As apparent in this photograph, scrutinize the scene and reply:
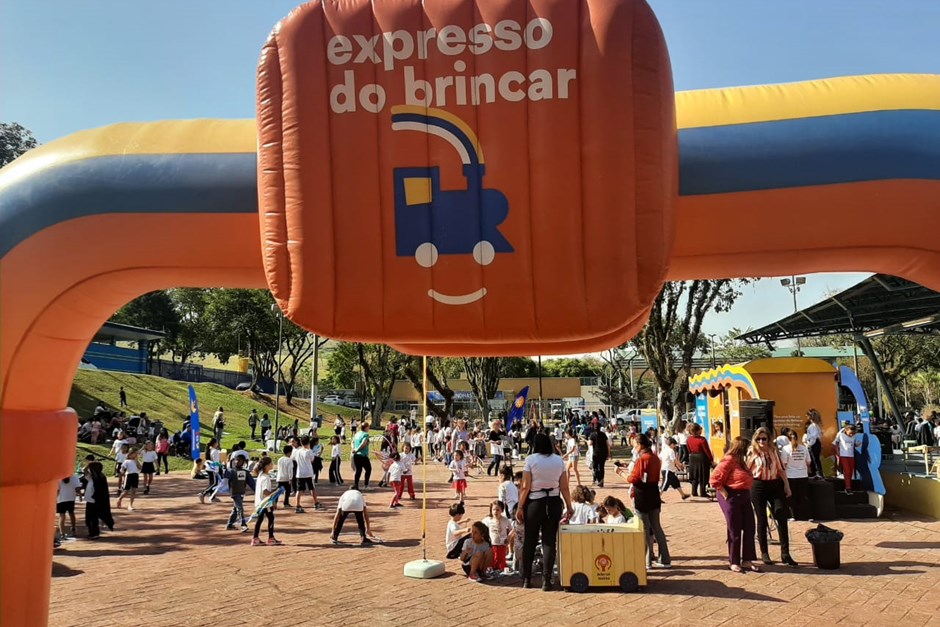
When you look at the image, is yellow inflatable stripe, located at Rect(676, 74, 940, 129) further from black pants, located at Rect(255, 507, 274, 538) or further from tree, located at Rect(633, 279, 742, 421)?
tree, located at Rect(633, 279, 742, 421)

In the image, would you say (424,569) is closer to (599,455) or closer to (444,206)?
(444,206)

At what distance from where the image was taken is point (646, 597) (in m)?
6.46

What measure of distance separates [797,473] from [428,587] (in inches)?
227

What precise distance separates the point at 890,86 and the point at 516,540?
5768mm

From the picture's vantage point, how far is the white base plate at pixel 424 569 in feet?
24.1

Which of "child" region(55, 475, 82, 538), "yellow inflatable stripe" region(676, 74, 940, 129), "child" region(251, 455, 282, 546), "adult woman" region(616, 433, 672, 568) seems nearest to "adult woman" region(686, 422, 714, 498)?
"adult woman" region(616, 433, 672, 568)

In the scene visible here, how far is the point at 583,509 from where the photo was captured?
7.88 meters

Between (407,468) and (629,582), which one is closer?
(629,582)

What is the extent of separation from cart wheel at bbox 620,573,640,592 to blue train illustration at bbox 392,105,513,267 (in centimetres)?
443

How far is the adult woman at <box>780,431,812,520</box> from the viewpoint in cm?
936

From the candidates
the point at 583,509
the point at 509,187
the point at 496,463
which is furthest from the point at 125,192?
the point at 496,463

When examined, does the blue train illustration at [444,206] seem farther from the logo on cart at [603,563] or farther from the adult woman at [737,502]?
the adult woman at [737,502]

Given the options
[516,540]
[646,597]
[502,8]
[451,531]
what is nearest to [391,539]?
[451,531]

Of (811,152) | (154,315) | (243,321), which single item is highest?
(154,315)
